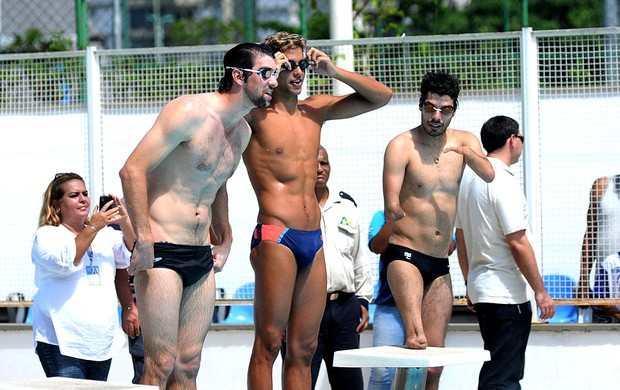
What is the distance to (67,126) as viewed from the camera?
811cm

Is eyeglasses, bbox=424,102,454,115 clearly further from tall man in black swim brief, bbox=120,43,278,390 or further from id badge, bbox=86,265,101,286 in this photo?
id badge, bbox=86,265,101,286

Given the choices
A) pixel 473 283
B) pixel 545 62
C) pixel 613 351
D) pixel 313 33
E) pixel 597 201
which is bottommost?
pixel 613 351

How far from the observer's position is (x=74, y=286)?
6.27m

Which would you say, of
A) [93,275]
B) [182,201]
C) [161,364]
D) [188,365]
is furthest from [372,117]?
[161,364]

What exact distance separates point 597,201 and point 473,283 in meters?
1.41

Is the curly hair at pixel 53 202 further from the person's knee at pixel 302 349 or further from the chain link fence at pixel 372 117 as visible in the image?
the person's knee at pixel 302 349

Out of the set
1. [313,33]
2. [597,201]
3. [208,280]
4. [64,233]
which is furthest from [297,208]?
[313,33]

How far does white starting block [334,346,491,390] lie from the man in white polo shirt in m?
0.86

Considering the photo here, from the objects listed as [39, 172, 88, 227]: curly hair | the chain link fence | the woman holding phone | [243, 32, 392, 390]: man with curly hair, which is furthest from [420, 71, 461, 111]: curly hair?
[39, 172, 88, 227]: curly hair

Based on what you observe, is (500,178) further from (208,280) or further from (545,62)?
(208,280)

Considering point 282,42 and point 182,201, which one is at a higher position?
point 282,42

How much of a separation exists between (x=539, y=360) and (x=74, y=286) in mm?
3429

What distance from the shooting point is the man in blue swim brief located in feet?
18.3

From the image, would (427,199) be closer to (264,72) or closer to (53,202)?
(264,72)
